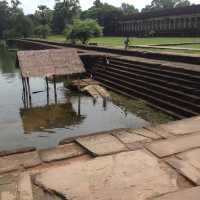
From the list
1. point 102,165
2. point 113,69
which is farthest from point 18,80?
point 102,165

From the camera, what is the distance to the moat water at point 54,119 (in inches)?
348

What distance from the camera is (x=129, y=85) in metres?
13.7

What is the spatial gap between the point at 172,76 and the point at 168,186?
8.23 m

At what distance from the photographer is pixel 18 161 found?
4633 millimetres

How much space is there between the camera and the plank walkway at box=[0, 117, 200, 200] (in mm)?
3729

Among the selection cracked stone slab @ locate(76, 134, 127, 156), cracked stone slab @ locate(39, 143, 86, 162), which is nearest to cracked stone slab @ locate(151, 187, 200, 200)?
cracked stone slab @ locate(76, 134, 127, 156)

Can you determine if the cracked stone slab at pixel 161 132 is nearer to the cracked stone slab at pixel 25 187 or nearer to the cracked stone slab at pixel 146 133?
the cracked stone slab at pixel 146 133

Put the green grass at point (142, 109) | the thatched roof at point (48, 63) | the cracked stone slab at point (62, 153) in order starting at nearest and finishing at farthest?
the cracked stone slab at point (62, 153)
the green grass at point (142, 109)
the thatched roof at point (48, 63)

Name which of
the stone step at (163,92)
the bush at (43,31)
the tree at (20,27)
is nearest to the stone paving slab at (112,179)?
the stone step at (163,92)

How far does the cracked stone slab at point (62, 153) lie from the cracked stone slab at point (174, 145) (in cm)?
107

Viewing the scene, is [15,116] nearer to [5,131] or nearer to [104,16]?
[5,131]

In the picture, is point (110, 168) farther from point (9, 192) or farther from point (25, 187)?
point (9, 192)

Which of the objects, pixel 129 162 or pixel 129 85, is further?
pixel 129 85

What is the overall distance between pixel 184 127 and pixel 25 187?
3.22 meters
